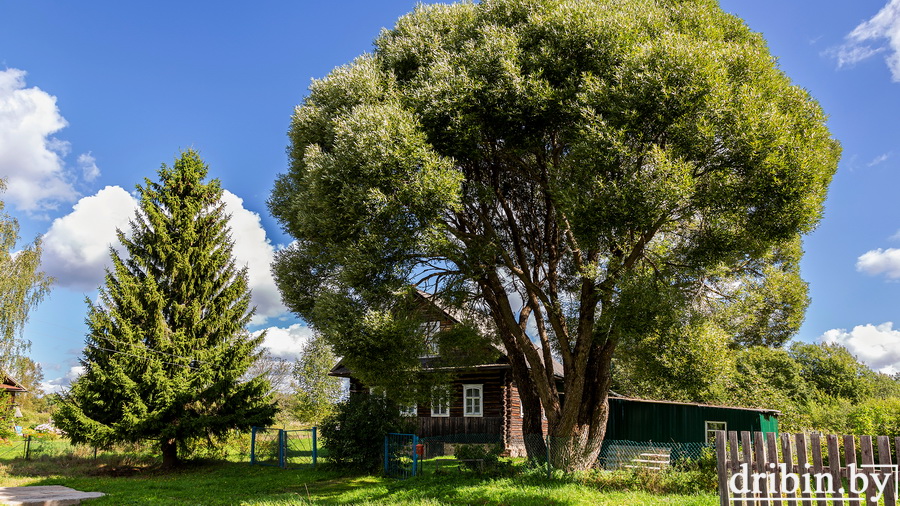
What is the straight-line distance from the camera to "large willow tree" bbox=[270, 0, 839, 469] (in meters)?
12.4

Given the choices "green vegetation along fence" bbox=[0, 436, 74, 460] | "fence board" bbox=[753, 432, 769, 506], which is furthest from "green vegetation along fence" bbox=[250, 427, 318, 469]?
"fence board" bbox=[753, 432, 769, 506]

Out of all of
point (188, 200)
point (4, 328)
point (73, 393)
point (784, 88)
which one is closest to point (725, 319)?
point (784, 88)

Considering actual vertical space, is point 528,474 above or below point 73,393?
below

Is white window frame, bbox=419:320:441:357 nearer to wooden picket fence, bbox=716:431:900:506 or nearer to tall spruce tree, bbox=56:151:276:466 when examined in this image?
tall spruce tree, bbox=56:151:276:466

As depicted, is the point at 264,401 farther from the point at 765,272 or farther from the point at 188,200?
the point at 765,272

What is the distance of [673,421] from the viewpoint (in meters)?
23.5

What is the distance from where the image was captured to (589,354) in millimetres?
16656

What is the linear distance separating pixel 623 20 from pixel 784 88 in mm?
4319

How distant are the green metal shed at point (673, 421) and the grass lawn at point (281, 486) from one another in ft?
32.8

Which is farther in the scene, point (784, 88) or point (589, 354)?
point (589, 354)

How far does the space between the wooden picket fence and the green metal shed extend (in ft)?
52.7

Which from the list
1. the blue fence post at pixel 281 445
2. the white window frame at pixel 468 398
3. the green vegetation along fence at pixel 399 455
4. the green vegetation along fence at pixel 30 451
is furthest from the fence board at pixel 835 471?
the green vegetation along fence at pixel 30 451

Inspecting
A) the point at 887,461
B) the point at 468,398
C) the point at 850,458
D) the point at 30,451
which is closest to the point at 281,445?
the point at 468,398

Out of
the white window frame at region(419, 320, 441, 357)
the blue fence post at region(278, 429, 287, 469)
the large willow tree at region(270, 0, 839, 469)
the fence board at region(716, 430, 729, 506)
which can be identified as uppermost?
the large willow tree at region(270, 0, 839, 469)
